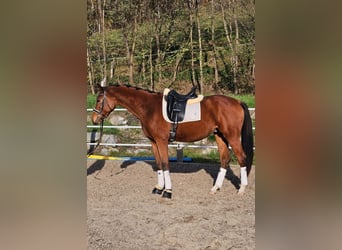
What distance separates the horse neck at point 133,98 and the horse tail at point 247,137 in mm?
778

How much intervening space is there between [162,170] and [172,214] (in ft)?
1.47

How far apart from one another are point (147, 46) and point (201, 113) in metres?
0.67

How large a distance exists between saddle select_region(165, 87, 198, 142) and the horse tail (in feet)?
1.35

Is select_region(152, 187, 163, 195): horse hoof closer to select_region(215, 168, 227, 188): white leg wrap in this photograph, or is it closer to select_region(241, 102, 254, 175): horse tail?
select_region(215, 168, 227, 188): white leg wrap

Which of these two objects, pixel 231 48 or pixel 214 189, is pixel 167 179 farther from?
pixel 231 48

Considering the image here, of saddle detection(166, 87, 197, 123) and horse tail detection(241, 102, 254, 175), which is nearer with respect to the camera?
horse tail detection(241, 102, 254, 175)

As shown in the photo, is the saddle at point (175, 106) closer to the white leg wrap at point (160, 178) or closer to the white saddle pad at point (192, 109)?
the white saddle pad at point (192, 109)

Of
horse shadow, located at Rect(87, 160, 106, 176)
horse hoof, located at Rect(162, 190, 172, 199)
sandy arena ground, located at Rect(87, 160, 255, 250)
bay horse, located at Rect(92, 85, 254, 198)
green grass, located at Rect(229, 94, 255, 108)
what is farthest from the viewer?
horse shadow, located at Rect(87, 160, 106, 176)

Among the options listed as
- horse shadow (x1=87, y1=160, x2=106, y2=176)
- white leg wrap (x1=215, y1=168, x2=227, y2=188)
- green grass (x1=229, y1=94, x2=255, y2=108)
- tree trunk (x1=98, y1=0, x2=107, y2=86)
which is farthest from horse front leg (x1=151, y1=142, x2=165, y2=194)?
green grass (x1=229, y1=94, x2=255, y2=108)

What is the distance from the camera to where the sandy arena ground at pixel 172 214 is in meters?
2.06

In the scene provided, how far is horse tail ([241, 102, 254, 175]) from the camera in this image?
2.28m
